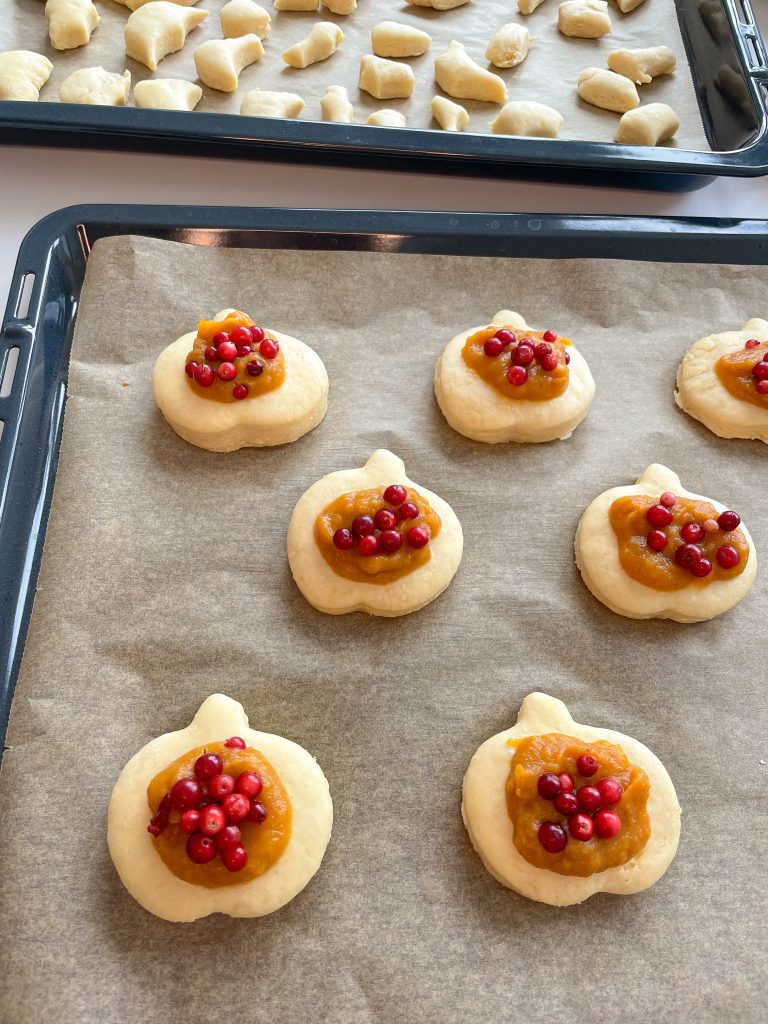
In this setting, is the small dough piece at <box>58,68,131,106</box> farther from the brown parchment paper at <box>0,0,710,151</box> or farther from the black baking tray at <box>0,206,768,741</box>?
the black baking tray at <box>0,206,768,741</box>

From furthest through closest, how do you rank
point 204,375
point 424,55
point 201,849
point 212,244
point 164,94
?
point 424,55
point 164,94
point 212,244
point 204,375
point 201,849

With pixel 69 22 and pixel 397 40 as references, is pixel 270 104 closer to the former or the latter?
pixel 397 40

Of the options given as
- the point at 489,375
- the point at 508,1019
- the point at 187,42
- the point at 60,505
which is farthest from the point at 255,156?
the point at 508,1019

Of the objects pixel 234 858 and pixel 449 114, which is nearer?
pixel 234 858

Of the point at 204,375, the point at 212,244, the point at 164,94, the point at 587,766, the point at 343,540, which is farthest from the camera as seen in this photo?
the point at 164,94

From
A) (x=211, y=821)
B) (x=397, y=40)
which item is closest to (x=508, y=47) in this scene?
(x=397, y=40)

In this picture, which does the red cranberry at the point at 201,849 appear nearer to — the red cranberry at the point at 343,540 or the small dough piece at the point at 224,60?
the red cranberry at the point at 343,540
